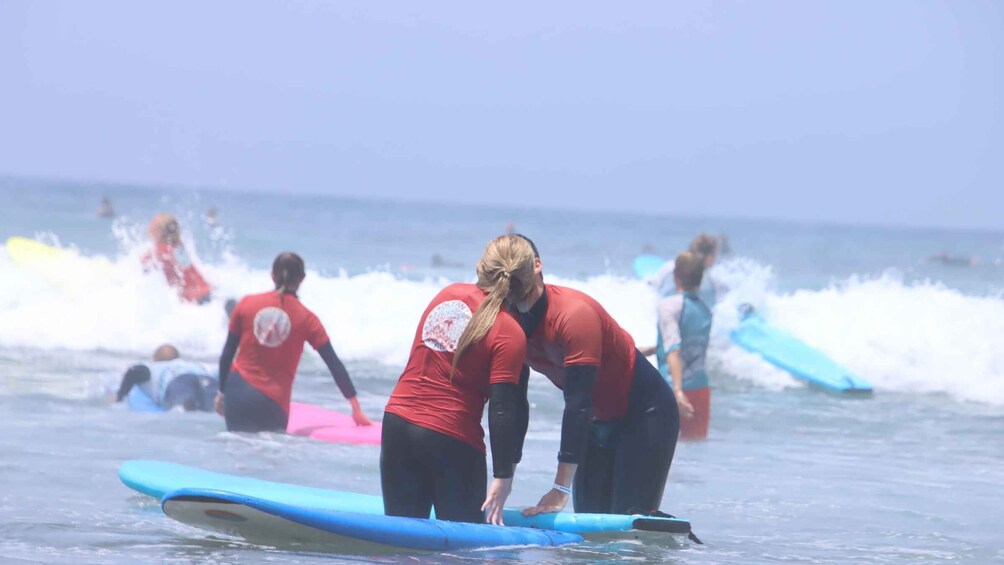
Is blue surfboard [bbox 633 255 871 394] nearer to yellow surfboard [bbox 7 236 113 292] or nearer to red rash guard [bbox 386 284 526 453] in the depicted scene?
yellow surfboard [bbox 7 236 113 292]

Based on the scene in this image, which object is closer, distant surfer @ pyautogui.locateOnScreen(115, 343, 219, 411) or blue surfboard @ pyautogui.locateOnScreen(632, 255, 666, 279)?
distant surfer @ pyautogui.locateOnScreen(115, 343, 219, 411)

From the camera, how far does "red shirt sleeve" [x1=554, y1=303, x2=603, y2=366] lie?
400cm

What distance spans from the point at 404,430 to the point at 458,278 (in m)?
21.7

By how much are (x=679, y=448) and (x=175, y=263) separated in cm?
517

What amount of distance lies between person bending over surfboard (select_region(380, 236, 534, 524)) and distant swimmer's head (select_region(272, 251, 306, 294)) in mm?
2567

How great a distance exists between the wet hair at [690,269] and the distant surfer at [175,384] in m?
3.45

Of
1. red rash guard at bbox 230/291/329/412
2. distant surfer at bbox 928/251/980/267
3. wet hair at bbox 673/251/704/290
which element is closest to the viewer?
red rash guard at bbox 230/291/329/412

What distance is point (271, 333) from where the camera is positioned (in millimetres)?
6641

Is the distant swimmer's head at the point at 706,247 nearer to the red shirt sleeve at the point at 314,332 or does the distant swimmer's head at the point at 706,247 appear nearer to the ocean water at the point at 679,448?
the ocean water at the point at 679,448

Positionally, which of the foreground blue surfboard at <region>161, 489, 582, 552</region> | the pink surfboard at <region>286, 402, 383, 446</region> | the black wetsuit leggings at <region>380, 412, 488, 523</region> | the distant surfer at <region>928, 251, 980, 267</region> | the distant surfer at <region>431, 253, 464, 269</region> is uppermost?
the distant surfer at <region>928, 251, 980, 267</region>

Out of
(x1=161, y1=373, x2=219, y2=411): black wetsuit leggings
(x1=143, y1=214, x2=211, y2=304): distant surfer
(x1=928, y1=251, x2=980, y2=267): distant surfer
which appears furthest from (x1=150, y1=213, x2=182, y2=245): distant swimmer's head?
(x1=928, y1=251, x2=980, y2=267): distant surfer

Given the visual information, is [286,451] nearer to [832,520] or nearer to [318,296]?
[832,520]

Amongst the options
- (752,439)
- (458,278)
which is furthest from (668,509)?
(458,278)

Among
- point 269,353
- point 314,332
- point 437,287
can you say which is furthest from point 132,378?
point 437,287
